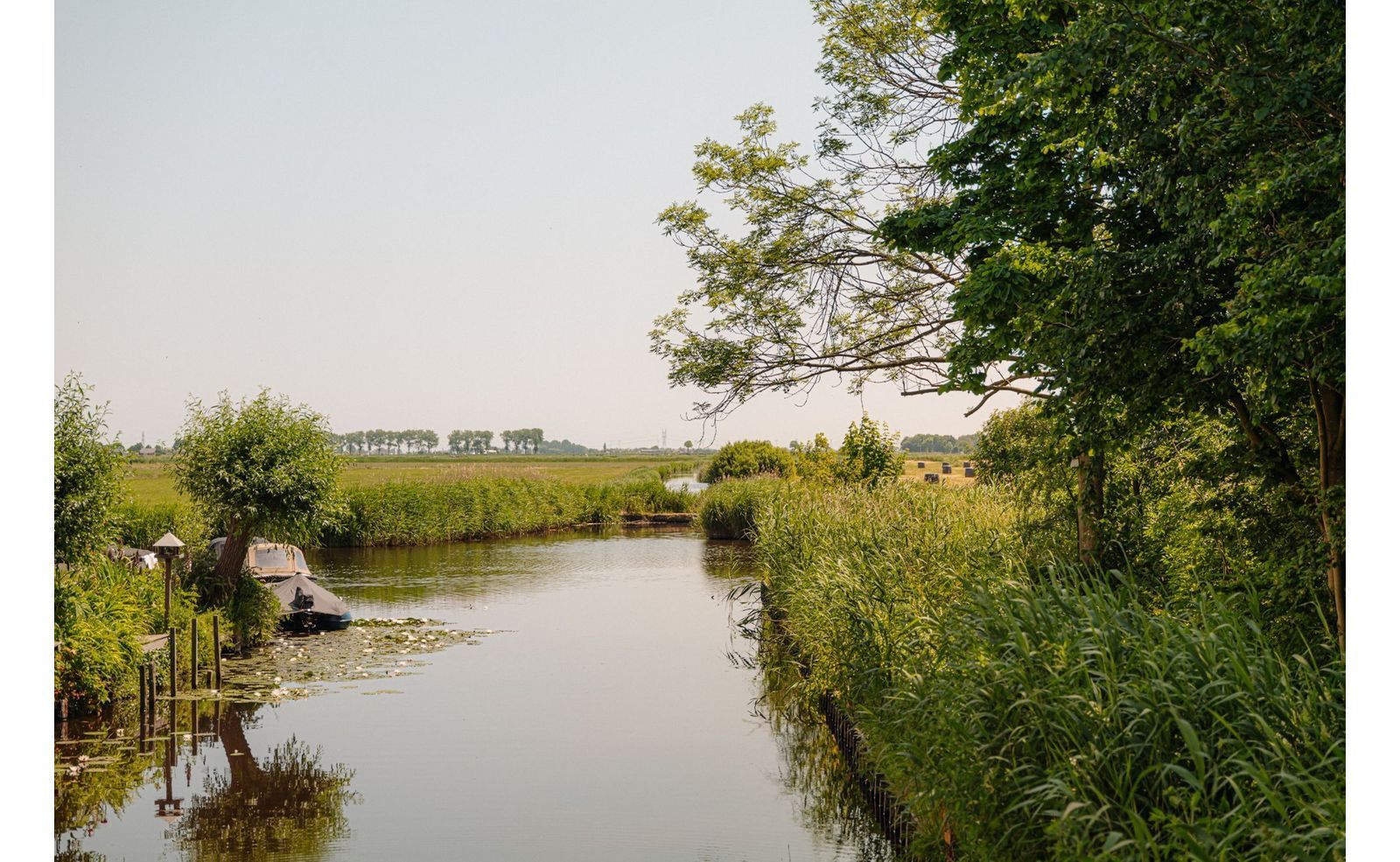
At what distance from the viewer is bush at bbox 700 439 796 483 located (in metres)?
40.5

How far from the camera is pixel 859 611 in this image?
812 cm

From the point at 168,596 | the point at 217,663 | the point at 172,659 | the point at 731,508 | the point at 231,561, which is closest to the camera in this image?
the point at 172,659

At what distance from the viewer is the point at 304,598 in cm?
1608

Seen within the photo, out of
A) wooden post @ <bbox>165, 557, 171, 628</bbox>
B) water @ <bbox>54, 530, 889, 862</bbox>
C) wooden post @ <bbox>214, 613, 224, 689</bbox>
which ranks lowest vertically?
water @ <bbox>54, 530, 889, 862</bbox>

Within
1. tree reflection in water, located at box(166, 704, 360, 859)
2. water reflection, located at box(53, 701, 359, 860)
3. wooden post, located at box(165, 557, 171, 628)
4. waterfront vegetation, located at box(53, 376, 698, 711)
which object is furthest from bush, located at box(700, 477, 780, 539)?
tree reflection in water, located at box(166, 704, 360, 859)

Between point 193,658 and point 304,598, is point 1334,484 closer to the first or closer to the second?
point 193,658

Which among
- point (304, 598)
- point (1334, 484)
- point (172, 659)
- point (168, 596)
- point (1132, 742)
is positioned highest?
point (1334, 484)

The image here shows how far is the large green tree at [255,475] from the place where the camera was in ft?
49.1

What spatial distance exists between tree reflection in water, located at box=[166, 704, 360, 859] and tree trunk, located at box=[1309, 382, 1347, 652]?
6917mm

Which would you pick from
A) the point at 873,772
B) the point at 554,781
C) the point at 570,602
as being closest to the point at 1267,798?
the point at 873,772

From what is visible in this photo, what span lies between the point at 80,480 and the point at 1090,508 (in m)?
10.4

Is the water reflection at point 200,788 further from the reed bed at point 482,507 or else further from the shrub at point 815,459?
the reed bed at point 482,507

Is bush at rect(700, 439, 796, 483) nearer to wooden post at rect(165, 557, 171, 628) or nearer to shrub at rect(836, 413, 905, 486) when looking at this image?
shrub at rect(836, 413, 905, 486)

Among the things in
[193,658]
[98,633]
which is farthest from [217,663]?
[98,633]
